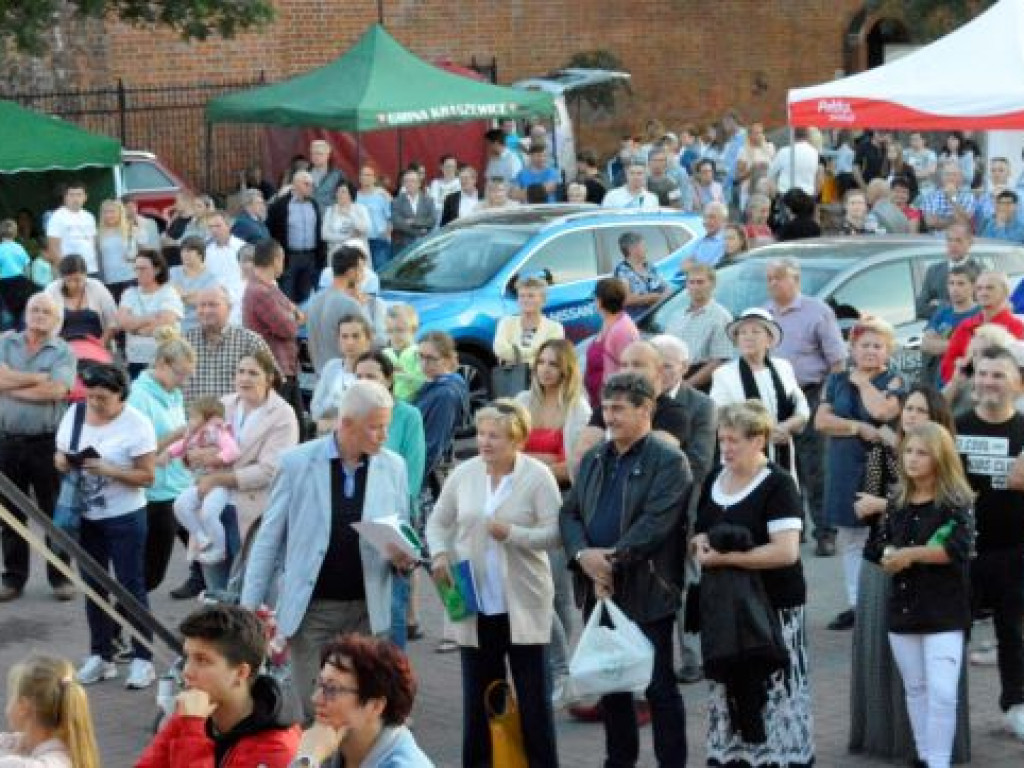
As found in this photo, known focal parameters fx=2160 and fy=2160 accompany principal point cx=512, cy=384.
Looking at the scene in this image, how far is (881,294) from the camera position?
1588 centimetres

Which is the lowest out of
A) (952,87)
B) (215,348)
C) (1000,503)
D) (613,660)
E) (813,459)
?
(813,459)

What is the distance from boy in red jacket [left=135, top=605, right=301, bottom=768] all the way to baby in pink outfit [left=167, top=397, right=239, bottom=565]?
4.79m

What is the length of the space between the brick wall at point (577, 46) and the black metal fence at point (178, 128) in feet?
0.41

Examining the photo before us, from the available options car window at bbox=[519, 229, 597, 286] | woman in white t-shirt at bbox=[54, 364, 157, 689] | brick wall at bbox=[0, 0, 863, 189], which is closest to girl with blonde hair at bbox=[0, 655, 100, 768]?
woman in white t-shirt at bbox=[54, 364, 157, 689]

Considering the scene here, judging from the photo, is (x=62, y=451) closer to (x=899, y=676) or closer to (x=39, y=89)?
(x=899, y=676)

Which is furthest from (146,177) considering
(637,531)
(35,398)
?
(637,531)

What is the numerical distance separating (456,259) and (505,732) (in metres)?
10.5

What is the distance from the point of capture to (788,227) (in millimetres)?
19844

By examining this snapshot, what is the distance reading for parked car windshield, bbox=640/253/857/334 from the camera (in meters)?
15.7

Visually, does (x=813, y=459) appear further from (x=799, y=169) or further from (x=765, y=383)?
(x=799, y=169)

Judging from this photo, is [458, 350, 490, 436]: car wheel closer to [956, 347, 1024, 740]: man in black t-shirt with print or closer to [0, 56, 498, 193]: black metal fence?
[956, 347, 1024, 740]: man in black t-shirt with print

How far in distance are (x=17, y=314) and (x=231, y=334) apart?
8628mm

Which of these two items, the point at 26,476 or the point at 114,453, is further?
the point at 26,476

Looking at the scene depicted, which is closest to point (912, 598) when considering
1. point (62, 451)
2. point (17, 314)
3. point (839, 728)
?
point (839, 728)
